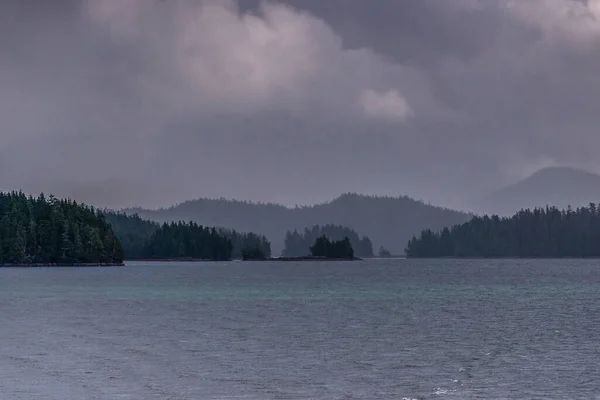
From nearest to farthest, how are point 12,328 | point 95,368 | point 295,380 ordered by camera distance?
point 295,380
point 95,368
point 12,328

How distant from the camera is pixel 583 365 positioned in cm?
6009

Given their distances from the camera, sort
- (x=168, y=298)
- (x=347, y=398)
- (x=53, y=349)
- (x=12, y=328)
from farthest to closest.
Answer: (x=168, y=298) < (x=12, y=328) < (x=53, y=349) < (x=347, y=398)

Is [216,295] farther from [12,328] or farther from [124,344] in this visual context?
[124,344]

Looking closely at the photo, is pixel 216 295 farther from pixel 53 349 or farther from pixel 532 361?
pixel 532 361

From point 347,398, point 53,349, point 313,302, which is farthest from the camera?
point 313,302

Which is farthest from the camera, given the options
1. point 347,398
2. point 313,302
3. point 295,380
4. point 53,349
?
point 313,302

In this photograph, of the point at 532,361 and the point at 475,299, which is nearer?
the point at 532,361

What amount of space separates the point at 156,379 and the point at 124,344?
825 inches

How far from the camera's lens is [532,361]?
62062 mm

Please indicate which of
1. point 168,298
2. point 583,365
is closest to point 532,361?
point 583,365

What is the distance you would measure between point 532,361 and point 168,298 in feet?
300

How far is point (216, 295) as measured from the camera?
153 metres

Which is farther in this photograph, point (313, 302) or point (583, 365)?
point (313, 302)

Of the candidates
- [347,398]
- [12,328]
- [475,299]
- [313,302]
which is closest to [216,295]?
[313,302]
